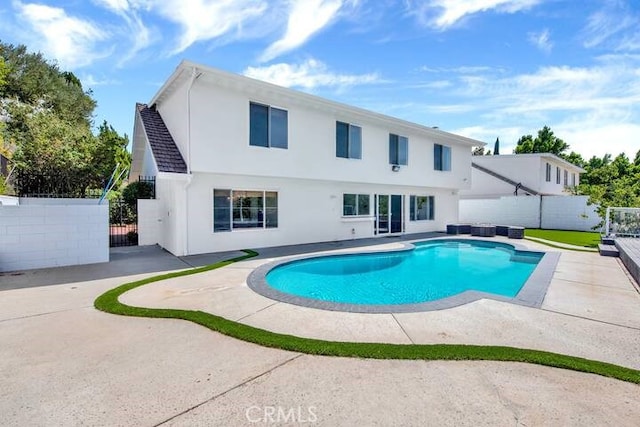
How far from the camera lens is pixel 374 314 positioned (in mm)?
5812

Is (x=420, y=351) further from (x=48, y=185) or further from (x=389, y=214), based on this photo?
(x=48, y=185)

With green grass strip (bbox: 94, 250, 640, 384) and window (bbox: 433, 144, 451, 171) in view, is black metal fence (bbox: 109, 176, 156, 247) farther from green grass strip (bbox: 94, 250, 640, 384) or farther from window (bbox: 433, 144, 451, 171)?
window (bbox: 433, 144, 451, 171)

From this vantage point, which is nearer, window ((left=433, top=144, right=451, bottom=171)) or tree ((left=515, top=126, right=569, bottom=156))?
window ((left=433, top=144, right=451, bottom=171))

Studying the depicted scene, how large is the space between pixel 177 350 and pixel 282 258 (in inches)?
273

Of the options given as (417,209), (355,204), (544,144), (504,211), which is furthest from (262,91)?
(544,144)

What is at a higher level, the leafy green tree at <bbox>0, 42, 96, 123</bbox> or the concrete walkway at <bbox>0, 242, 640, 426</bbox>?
the leafy green tree at <bbox>0, 42, 96, 123</bbox>

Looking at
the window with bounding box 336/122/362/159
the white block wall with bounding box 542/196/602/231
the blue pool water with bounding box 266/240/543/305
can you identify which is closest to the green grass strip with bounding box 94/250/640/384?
the blue pool water with bounding box 266/240/543/305

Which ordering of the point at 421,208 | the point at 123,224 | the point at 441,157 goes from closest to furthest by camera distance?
the point at 123,224
the point at 441,157
the point at 421,208

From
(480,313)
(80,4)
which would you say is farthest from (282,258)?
(80,4)

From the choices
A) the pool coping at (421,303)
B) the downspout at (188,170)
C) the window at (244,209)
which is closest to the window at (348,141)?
the window at (244,209)

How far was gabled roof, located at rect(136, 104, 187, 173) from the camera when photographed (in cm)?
1095

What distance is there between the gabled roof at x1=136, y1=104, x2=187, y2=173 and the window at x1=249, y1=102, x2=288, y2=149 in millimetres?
2701

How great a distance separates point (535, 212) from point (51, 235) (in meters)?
27.9

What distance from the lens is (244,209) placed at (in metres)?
13.2
